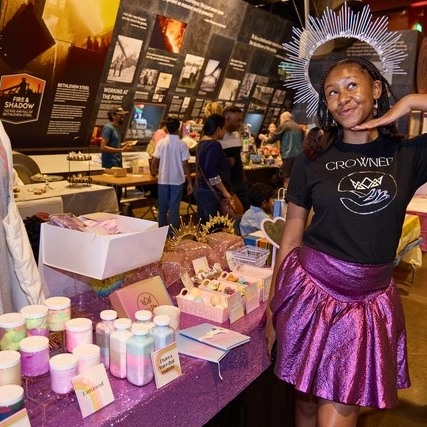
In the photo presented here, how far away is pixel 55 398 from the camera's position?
3.41 ft

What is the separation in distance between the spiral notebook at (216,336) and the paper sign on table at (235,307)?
85mm

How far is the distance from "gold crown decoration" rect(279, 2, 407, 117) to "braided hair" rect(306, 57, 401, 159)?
0.12 metres

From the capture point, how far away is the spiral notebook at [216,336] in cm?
134

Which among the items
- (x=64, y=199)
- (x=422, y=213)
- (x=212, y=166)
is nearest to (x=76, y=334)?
(x=212, y=166)

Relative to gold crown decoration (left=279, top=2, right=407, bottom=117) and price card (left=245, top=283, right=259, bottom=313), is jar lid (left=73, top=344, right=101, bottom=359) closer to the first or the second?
price card (left=245, top=283, right=259, bottom=313)

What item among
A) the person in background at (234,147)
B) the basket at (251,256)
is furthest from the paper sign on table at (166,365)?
the person in background at (234,147)

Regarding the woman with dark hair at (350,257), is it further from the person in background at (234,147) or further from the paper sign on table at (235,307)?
the person in background at (234,147)

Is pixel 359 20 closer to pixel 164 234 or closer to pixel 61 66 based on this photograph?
pixel 164 234

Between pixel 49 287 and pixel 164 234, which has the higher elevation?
pixel 164 234

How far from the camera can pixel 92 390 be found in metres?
1.03

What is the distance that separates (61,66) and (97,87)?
654mm

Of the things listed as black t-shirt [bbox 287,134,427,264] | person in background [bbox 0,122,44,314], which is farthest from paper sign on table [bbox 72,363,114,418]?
black t-shirt [bbox 287,134,427,264]

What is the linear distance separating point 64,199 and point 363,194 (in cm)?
296

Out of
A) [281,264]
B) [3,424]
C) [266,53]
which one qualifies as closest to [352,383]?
[281,264]
